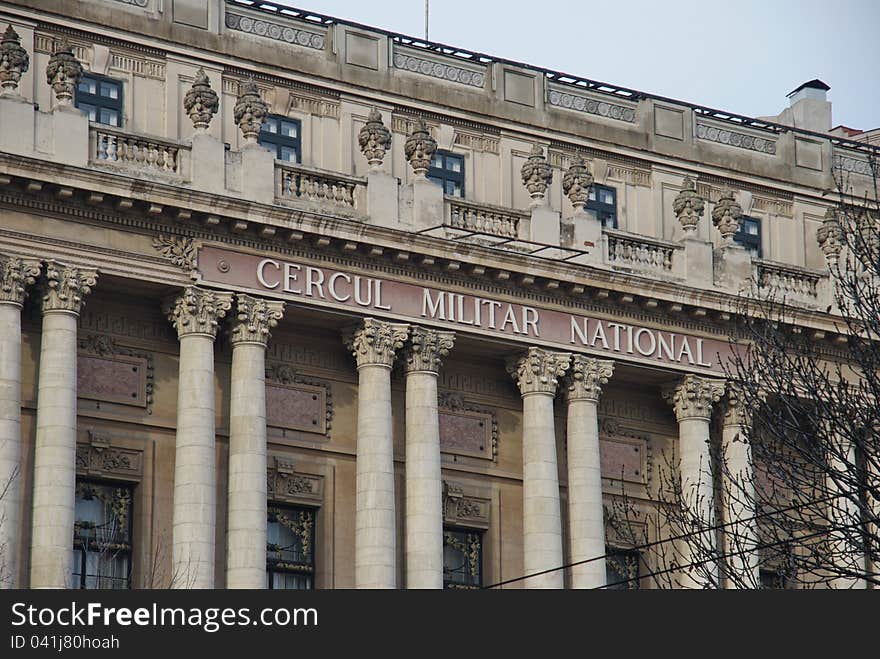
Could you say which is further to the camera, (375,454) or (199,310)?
(375,454)

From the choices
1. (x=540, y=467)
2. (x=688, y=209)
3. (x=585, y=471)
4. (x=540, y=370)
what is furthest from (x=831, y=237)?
(x=540, y=467)

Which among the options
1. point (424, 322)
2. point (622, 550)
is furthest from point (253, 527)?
point (622, 550)

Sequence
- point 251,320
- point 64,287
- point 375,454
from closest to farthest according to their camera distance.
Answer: point 64,287
point 251,320
point 375,454

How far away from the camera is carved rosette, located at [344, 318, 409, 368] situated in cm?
5022

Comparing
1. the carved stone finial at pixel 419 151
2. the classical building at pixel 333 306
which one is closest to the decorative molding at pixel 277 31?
the classical building at pixel 333 306

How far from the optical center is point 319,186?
165ft

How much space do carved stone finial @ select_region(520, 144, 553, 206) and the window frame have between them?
8.64 meters

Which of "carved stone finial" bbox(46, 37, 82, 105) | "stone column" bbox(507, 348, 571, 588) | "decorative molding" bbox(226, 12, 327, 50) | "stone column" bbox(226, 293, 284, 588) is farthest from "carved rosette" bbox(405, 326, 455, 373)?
"carved stone finial" bbox(46, 37, 82, 105)

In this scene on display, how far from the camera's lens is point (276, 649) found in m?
27.7

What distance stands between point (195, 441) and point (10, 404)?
3.75 m

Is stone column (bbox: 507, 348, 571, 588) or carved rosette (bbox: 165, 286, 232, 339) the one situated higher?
carved rosette (bbox: 165, 286, 232, 339)

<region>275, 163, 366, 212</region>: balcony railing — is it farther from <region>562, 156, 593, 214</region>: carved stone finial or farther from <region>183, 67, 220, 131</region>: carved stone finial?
<region>562, 156, 593, 214</region>: carved stone finial

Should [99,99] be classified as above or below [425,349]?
above

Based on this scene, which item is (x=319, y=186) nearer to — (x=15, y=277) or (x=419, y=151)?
(x=419, y=151)
